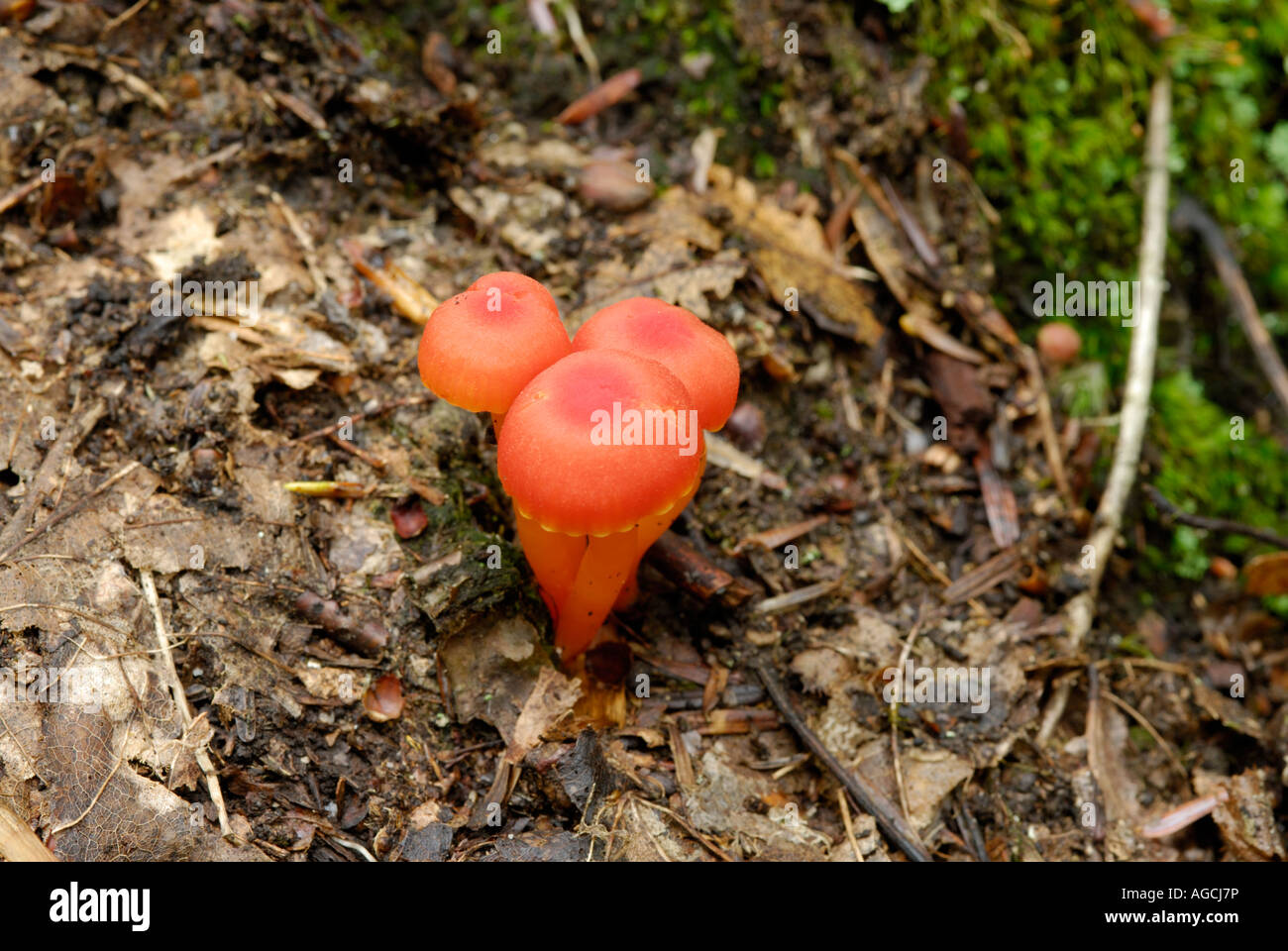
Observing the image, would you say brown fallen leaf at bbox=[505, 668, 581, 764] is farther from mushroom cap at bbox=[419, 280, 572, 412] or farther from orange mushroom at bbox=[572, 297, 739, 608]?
mushroom cap at bbox=[419, 280, 572, 412]

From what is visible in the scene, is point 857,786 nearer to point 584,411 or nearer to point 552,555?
point 552,555

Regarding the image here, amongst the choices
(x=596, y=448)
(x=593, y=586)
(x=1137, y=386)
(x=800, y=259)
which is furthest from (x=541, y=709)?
(x=1137, y=386)

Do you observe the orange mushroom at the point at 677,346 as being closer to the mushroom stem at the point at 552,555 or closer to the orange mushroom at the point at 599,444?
the orange mushroom at the point at 599,444

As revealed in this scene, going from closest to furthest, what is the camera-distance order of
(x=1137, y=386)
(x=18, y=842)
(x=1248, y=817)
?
(x=18, y=842), (x=1248, y=817), (x=1137, y=386)

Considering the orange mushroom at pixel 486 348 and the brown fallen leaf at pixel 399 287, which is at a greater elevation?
the orange mushroom at pixel 486 348

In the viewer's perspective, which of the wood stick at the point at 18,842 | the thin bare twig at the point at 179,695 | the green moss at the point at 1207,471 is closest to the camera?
the wood stick at the point at 18,842

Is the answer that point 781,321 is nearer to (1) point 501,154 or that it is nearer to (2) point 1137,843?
(1) point 501,154

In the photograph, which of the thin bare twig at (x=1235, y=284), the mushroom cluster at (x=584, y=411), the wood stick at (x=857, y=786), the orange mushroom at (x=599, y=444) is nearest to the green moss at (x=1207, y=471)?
the thin bare twig at (x=1235, y=284)

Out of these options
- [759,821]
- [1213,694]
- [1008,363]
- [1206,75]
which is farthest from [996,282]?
[759,821]
